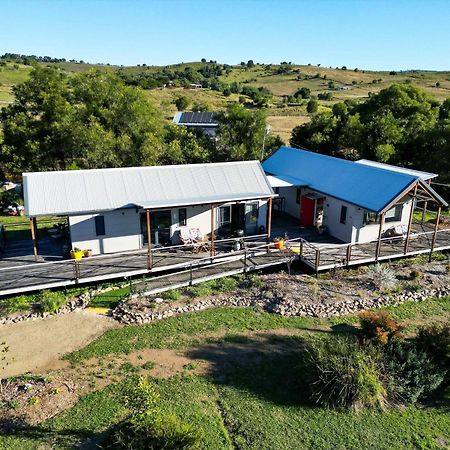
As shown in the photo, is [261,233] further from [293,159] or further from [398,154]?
[398,154]

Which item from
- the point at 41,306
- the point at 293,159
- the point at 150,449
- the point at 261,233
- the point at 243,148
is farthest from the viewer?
the point at 243,148

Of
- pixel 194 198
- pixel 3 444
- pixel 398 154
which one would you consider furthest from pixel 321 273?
pixel 398 154

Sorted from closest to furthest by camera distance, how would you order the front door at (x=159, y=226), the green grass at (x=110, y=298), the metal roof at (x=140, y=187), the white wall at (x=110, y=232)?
1. the green grass at (x=110, y=298)
2. the metal roof at (x=140, y=187)
3. the white wall at (x=110, y=232)
4. the front door at (x=159, y=226)

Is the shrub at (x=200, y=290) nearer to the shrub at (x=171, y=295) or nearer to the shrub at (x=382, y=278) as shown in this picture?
the shrub at (x=171, y=295)

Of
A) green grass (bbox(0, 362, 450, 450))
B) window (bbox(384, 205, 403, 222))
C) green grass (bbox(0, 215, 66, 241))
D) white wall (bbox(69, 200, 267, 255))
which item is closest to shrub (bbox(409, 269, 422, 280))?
window (bbox(384, 205, 403, 222))

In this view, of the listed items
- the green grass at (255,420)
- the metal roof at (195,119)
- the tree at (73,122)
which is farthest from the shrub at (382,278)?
the metal roof at (195,119)

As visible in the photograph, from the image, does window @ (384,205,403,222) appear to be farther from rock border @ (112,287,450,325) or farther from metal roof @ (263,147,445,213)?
rock border @ (112,287,450,325)
